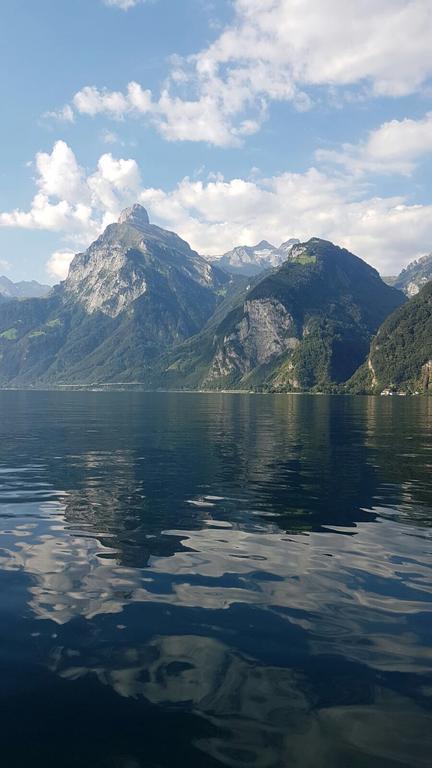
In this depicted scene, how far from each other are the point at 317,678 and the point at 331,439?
68.8 metres

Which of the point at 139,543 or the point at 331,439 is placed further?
the point at 331,439

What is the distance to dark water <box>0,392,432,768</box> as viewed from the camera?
1180 cm

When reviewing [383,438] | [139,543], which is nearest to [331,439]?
[383,438]

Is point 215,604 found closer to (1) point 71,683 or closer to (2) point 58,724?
(1) point 71,683

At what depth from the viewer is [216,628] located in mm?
17297

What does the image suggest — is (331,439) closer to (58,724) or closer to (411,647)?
(411,647)

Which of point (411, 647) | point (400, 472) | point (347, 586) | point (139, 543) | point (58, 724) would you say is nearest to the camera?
point (58, 724)

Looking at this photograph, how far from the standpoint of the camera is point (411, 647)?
16.1 meters

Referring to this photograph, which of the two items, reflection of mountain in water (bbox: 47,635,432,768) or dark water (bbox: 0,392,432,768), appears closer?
reflection of mountain in water (bbox: 47,635,432,768)

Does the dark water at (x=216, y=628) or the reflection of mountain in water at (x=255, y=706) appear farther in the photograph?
the dark water at (x=216, y=628)

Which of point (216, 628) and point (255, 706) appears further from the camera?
point (216, 628)

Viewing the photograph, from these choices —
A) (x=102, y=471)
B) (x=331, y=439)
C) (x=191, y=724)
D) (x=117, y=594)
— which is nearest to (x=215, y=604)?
(x=117, y=594)

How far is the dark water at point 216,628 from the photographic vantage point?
1180cm

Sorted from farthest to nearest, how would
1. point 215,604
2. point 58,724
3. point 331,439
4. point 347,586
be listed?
point 331,439 < point 347,586 < point 215,604 < point 58,724
